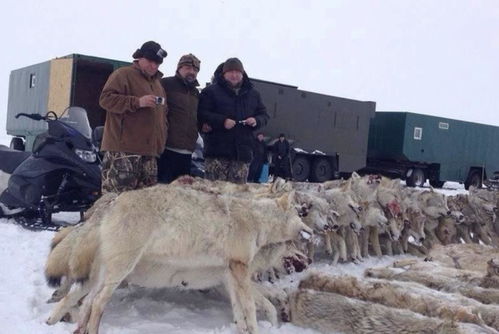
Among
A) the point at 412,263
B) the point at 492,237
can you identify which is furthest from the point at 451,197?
the point at 412,263

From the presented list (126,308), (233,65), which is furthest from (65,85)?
(126,308)

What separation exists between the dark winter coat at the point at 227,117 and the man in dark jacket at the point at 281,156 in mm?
10039

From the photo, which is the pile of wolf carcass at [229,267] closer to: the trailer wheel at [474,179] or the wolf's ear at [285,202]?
the wolf's ear at [285,202]

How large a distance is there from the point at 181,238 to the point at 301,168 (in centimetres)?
1491

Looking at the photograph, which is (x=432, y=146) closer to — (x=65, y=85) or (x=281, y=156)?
(x=281, y=156)

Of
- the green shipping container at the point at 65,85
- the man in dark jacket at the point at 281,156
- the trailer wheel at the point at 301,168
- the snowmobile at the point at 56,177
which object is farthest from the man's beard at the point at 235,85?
the trailer wheel at the point at 301,168

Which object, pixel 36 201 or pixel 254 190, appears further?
pixel 36 201

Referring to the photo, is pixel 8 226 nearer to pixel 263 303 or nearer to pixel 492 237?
pixel 263 303

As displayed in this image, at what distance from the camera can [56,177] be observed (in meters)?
7.86

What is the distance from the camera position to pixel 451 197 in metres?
10.6

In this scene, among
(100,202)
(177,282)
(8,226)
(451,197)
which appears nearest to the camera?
(177,282)

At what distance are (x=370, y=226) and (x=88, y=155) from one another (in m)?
4.26

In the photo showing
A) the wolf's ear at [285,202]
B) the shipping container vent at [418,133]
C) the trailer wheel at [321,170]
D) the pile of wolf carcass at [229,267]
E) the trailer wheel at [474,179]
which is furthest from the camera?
the trailer wheel at [474,179]

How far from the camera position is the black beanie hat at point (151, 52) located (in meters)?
6.11
